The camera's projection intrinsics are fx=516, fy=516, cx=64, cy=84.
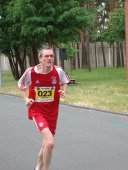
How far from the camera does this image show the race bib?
6730 millimetres

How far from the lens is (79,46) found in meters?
67.6

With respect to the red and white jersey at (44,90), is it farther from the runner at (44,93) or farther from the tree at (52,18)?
the tree at (52,18)

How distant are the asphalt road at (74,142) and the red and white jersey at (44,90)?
1.33 m

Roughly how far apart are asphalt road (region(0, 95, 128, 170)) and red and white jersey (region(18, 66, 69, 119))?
1.33 meters

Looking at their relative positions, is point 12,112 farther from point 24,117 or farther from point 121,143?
point 121,143

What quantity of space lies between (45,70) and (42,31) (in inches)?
877

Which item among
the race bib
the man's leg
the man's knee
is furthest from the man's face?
the man's knee

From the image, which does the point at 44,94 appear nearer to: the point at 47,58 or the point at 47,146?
the point at 47,58

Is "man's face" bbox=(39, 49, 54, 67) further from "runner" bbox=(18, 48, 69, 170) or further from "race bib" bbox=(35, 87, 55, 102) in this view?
"race bib" bbox=(35, 87, 55, 102)

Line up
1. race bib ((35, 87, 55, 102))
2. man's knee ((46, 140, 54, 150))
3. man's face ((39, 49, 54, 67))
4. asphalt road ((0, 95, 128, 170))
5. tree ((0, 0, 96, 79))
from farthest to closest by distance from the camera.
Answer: tree ((0, 0, 96, 79)), asphalt road ((0, 95, 128, 170)), race bib ((35, 87, 55, 102)), man's face ((39, 49, 54, 67)), man's knee ((46, 140, 54, 150))

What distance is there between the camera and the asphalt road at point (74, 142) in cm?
802

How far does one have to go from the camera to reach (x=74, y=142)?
10039mm

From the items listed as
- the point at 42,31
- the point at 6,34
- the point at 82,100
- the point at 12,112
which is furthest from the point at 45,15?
the point at 12,112

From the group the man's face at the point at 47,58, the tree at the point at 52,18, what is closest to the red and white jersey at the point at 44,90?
the man's face at the point at 47,58
